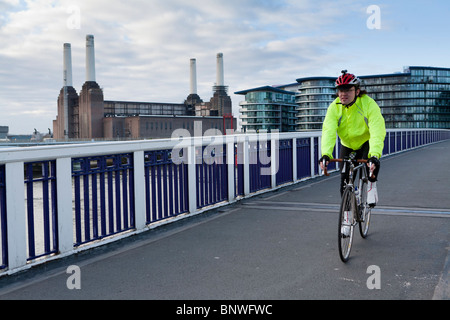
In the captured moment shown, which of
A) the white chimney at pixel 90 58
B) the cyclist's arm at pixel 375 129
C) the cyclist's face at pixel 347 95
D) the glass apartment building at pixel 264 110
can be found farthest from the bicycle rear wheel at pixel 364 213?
the glass apartment building at pixel 264 110

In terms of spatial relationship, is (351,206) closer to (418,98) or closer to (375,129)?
(375,129)

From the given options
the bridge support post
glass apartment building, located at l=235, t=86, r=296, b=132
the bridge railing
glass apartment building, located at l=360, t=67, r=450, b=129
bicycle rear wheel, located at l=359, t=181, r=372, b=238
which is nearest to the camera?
the bridge support post

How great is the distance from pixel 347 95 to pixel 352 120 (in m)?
0.34

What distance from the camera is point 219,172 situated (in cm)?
816

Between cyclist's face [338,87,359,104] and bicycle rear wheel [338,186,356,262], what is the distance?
3.05 ft

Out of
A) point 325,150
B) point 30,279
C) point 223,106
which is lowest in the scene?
point 30,279

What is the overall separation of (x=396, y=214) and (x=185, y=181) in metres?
3.38

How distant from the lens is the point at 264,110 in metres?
122

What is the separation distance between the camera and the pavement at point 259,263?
12.6 feet

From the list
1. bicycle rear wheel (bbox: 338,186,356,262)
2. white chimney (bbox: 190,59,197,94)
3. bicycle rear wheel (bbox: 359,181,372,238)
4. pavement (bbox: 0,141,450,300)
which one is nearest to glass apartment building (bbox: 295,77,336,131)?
white chimney (bbox: 190,59,197,94)

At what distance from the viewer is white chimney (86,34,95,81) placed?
93688 mm
